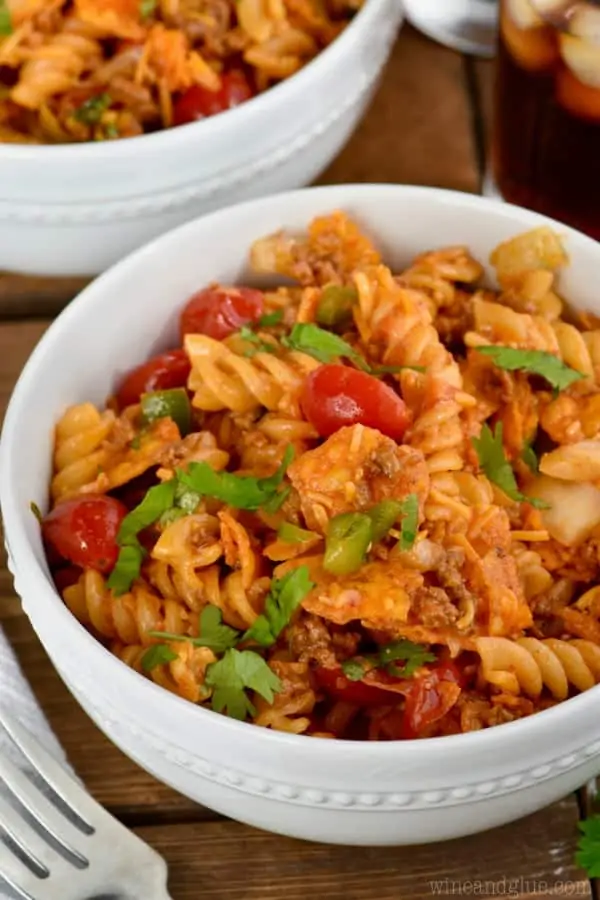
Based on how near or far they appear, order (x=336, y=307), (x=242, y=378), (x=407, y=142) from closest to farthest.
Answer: (x=242, y=378), (x=336, y=307), (x=407, y=142)

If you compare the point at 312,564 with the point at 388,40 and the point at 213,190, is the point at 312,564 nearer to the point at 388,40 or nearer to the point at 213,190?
the point at 213,190

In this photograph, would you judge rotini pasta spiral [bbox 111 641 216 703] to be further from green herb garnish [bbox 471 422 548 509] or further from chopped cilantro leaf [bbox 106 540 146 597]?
green herb garnish [bbox 471 422 548 509]

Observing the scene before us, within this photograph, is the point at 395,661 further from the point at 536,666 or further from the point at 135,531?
the point at 135,531

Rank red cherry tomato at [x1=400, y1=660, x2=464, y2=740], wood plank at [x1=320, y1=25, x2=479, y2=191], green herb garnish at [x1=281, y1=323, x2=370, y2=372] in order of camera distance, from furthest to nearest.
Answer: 1. wood plank at [x1=320, y1=25, x2=479, y2=191]
2. green herb garnish at [x1=281, y1=323, x2=370, y2=372]
3. red cherry tomato at [x1=400, y1=660, x2=464, y2=740]

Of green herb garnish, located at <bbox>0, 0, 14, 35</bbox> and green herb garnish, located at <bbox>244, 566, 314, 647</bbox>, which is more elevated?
green herb garnish, located at <bbox>0, 0, 14, 35</bbox>

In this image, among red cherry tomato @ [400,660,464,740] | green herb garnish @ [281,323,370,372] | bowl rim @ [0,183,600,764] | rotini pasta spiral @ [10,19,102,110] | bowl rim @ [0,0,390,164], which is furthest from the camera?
rotini pasta spiral @ [10,19,102,110]

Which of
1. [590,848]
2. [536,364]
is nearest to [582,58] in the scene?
[536,364]

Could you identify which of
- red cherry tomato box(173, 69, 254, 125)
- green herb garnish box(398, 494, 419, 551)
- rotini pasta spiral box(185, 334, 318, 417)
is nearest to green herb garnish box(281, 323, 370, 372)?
rotini pasta spiral box(185, 334, 318, 417)

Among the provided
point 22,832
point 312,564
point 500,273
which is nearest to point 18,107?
point 500,273
